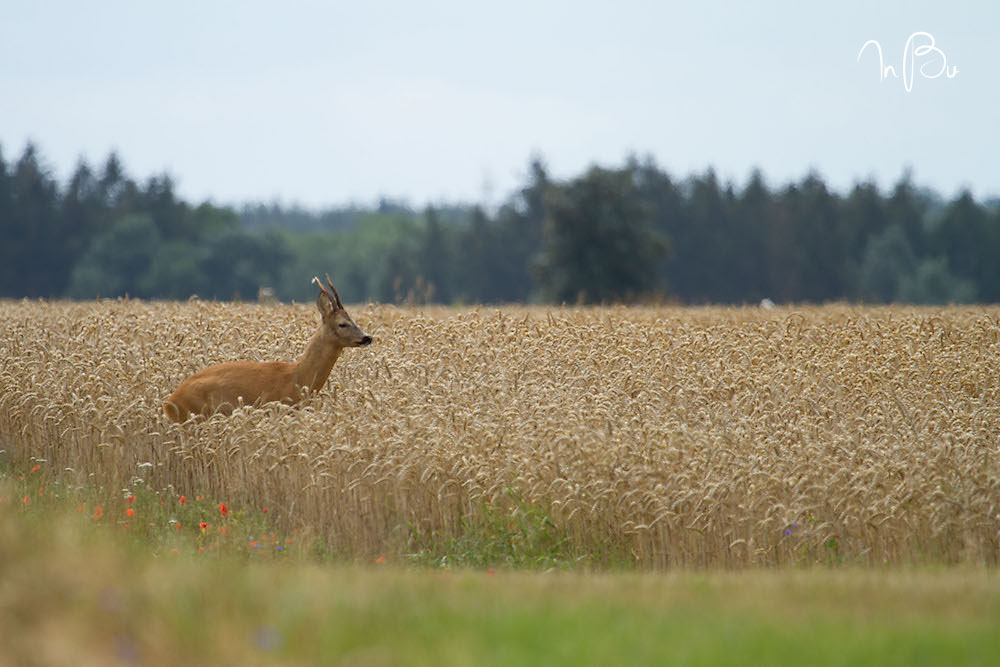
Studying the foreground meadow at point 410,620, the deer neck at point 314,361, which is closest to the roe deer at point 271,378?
the deer neck at point 314,361

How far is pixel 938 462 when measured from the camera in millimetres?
10016

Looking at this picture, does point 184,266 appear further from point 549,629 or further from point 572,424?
point 549,629

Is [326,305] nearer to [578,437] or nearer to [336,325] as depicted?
[336,325]

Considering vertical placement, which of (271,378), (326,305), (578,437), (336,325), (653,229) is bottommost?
(578,437)

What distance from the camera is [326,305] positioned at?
40.2 ft

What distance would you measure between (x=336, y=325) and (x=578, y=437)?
A: 11.1 ft

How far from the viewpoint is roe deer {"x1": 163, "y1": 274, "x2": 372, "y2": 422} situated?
11898 millimetres

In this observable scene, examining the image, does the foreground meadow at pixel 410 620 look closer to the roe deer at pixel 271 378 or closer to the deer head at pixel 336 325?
the roe deer at pixel 271 378

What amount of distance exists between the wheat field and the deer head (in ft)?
1.90

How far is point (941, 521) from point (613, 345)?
6.80 meters

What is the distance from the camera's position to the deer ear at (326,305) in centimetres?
1220

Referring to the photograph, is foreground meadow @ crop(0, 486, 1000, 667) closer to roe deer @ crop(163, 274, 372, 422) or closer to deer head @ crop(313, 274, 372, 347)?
roe deer @ crop(163, 274, 372, 422)

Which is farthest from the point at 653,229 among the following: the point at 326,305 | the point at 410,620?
the point at 410,620

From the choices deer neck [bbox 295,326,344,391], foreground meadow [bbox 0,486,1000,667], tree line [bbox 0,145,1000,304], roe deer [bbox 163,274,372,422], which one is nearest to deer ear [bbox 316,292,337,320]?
roe deer [bbox 163,274,372,422]
